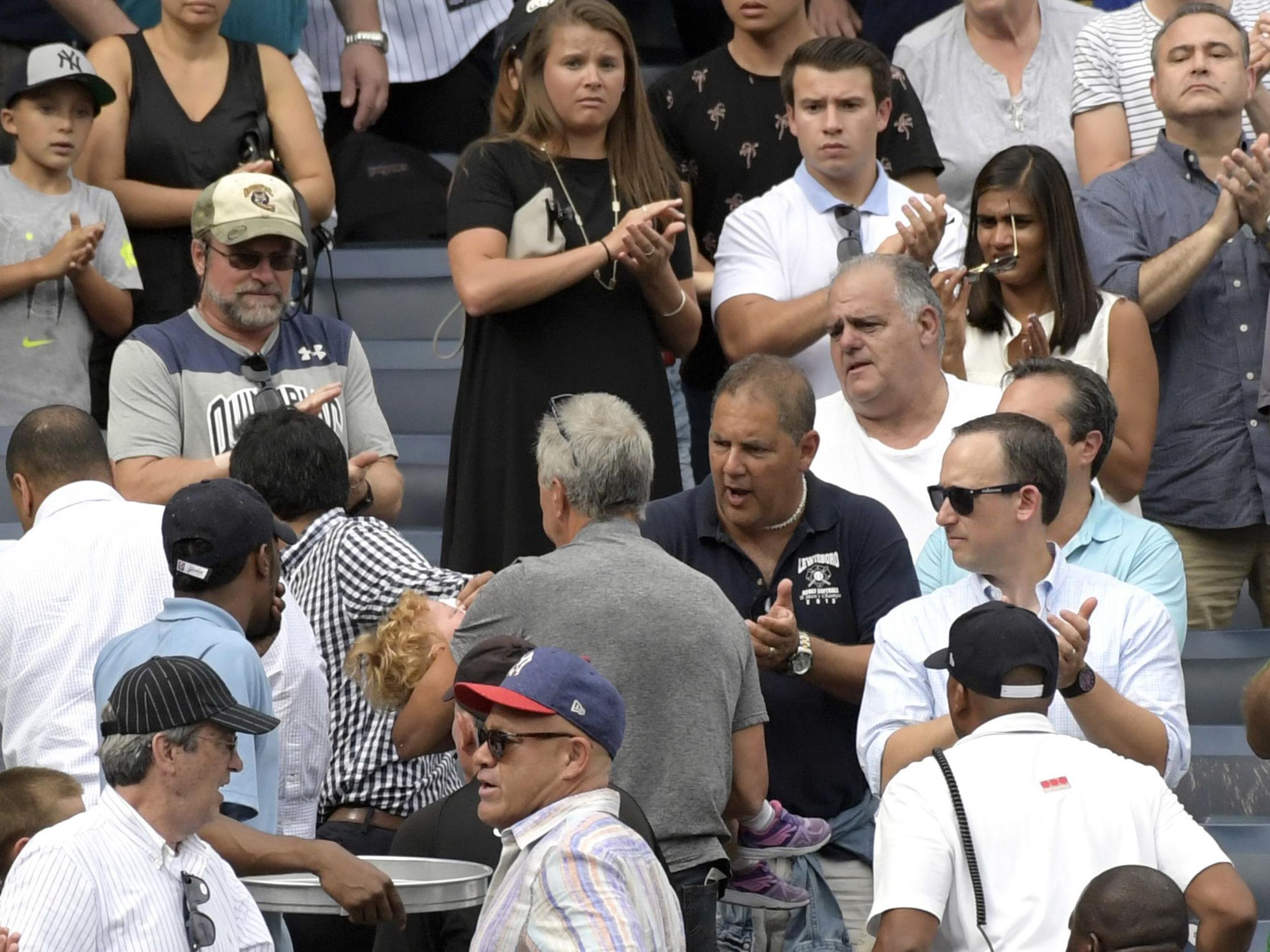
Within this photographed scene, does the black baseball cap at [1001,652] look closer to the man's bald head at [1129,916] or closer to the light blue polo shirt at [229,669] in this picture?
the man's bald head at [1129,916]

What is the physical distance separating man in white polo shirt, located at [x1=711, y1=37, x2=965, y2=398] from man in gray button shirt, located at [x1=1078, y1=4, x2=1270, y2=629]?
2.22 ft

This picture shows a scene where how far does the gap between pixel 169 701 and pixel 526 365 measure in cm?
275

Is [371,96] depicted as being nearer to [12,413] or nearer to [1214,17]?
[12,413]

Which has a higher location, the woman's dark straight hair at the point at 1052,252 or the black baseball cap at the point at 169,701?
the woman's dark straight hair at the point at 1052,252

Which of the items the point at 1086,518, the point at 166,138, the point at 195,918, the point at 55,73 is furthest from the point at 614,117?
the point at 195,918

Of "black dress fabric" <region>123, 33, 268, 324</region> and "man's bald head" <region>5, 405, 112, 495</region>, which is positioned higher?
"black dress fabric" <region>123, 33, 268, 324</region>

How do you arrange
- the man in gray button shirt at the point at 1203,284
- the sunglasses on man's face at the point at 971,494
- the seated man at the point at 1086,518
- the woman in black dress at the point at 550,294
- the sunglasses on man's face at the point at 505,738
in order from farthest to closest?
the man in gray button shirt at the point at 1203,284 → the woman in black dress at the point at 550,294 → the seated man at the point at 1086,518 → the sunglasses on man's face at the point at 971,494 → the sunglasses on man's face at the point at 505,738

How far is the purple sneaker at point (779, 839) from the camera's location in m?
4.68

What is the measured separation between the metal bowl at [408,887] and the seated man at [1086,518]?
1555 mm

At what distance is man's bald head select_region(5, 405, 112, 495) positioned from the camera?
4965 millimetres

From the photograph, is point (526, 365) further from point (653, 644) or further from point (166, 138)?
point (653, 644)

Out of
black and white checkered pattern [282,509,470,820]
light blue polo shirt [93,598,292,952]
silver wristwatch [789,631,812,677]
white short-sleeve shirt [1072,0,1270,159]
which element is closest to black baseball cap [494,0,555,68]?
white short-sleeve shirt [1072,0,1270,159]

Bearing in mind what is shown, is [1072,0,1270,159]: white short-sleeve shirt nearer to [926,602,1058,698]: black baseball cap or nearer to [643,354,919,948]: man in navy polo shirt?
[643,354,919,948]: man in navy polo shirt

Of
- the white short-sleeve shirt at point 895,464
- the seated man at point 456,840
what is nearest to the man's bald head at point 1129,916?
the seated man at point 456,840
